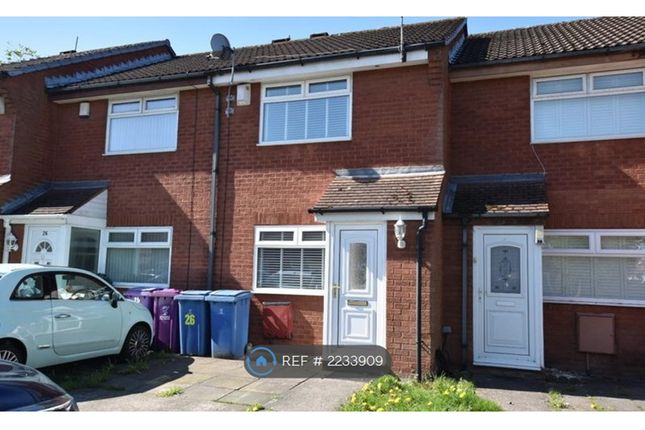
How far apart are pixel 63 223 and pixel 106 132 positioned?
2.28 metres

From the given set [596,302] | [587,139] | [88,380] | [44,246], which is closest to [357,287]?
[596,302]

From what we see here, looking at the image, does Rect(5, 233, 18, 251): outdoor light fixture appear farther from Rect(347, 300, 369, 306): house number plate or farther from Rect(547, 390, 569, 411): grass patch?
Rect(547, 390, 569, 411): grass patch

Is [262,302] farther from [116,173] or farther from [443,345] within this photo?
[116,173]

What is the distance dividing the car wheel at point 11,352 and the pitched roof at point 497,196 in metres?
6.49

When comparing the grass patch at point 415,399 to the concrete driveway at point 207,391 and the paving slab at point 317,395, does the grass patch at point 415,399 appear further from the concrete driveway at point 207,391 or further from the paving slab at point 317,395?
the concrete driveway at point 207,391

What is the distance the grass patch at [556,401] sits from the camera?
231 inches

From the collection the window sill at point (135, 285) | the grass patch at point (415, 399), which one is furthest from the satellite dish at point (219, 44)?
the grass patch at point (415, 399)

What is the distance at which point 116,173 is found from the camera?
1027cm

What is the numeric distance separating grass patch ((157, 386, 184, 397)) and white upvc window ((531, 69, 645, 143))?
274 inches

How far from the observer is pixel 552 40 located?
9.56 meters

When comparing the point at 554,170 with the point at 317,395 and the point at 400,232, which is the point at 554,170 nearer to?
the point at 400,232

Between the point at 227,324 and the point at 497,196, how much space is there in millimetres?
5006

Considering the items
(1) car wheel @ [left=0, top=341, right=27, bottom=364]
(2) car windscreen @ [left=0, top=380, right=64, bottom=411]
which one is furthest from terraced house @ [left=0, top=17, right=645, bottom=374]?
(2) car windscreen @ [left=0, top=380, right=64, bottom=411]

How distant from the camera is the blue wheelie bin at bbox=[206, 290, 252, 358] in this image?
8094 millimetres
